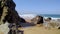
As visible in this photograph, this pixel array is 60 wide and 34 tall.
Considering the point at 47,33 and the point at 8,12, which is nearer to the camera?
the point at 47,33

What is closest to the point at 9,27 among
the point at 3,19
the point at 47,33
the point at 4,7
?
the point at 47,33

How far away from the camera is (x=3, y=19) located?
9352 mm

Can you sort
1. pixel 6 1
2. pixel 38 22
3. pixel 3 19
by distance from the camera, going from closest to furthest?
1. pixel 3 19
2. pixel 6 1
3. pixel 38 22

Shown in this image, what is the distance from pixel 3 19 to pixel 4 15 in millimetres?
319

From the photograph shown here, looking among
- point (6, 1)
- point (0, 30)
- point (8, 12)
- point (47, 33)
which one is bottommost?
point (47, 33)

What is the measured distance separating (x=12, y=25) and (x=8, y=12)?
4.43 metres

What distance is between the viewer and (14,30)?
17.1ft

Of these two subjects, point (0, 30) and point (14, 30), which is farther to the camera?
point (0, 30)

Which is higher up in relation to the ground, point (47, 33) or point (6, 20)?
point (6, 20)

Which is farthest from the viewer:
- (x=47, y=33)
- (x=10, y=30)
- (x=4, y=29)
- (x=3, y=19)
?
(x=3, y=19)

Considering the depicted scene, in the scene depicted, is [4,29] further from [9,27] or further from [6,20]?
[6,20]

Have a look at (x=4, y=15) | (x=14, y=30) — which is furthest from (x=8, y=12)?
(x=14, y=30)

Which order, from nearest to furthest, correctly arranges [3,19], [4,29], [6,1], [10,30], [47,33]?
[10,30] < [4,29] < [47,33] < [3,19] < [6,1]

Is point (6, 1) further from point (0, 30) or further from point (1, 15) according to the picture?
point (0, 30)
